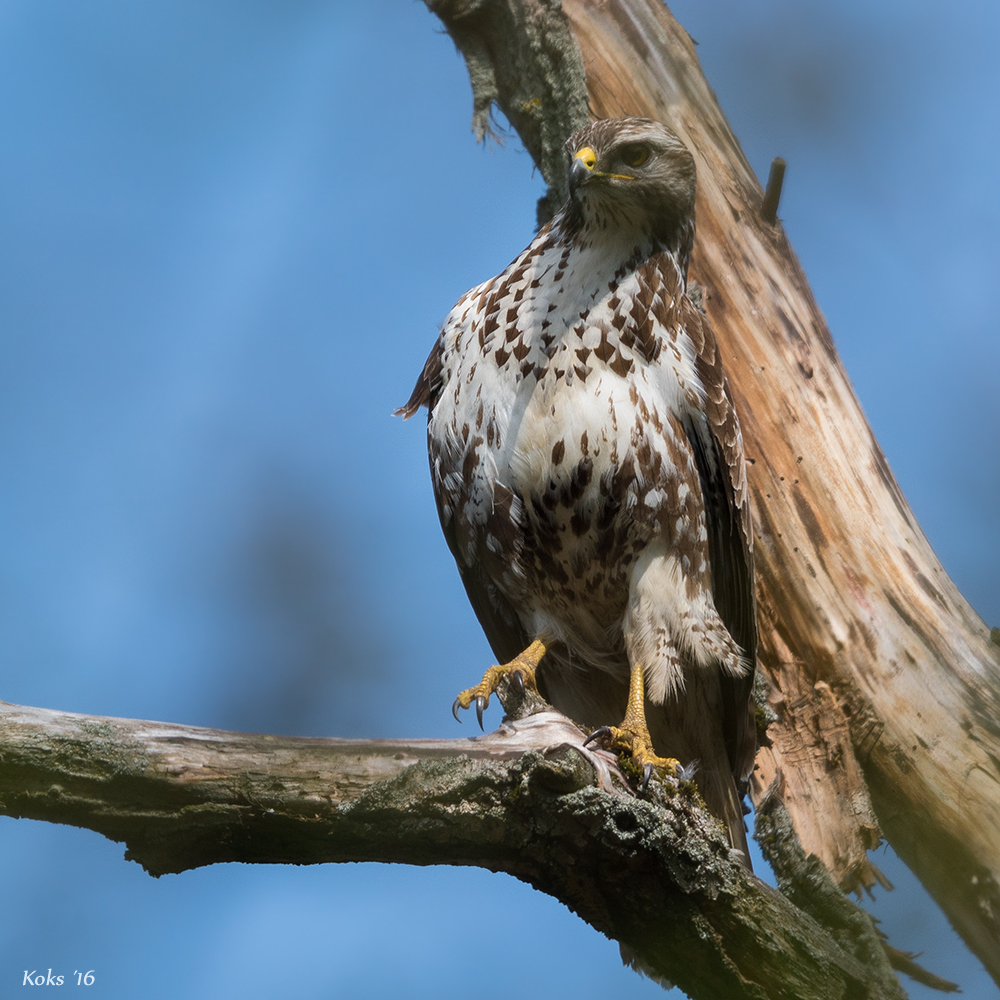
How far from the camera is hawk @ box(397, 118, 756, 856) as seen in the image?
3631mm

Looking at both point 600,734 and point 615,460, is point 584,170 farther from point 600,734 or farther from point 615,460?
point 600,734

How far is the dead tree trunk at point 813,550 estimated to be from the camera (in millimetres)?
3666

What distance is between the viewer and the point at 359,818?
8.05ft

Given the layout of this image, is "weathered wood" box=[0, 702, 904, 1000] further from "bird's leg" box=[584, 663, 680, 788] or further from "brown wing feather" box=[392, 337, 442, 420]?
"brown wing feather" box=[392, 337, 442, 420]

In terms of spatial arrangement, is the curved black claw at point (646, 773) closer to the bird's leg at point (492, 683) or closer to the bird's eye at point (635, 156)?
the bird's leg at point (492, 683)

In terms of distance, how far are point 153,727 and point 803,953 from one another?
169 centimetres

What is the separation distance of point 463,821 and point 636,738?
0.98 m

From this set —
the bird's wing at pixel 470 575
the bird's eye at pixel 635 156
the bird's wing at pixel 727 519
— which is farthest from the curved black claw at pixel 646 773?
the bird's eye at pixel 635 156

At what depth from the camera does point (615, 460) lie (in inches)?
141

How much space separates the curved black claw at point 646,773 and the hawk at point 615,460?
406mm

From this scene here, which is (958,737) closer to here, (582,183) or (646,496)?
(646,496)

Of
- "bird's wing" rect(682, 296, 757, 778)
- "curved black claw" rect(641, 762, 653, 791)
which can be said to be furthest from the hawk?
"curved black claw" rect(641, 762, 653, 791)

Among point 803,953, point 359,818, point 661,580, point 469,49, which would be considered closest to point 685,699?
point 661,580

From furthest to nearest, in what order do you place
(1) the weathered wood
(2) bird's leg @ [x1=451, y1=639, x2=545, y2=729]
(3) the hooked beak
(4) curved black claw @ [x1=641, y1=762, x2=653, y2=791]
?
(3) the hooked beak
(2) bird's leg @ [x1=451, y1=639, x2=545, y2=729]
(4) curved black claw @ [x1=641, y1=762, x2=653, y2=791]
(1) the weathered wood
